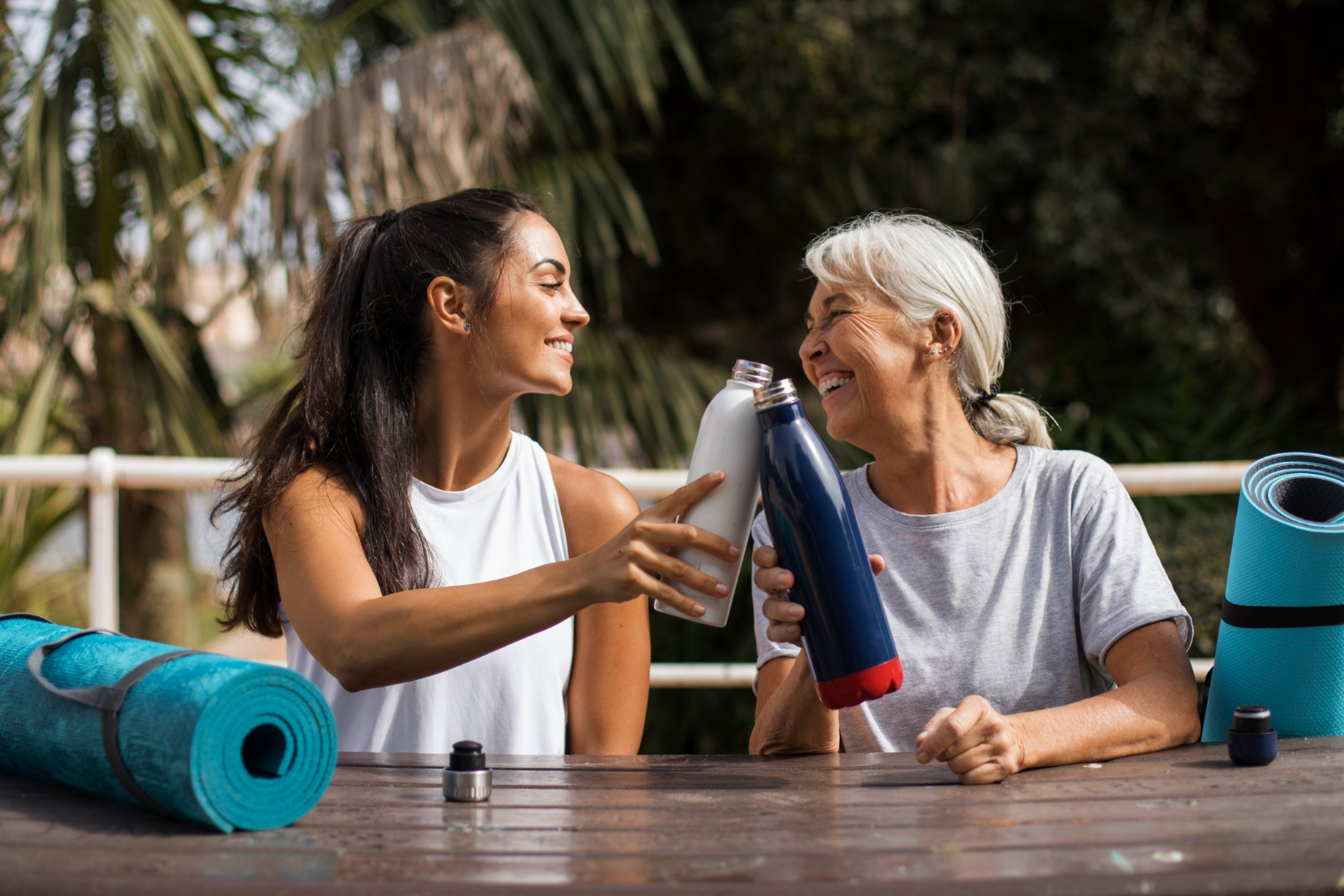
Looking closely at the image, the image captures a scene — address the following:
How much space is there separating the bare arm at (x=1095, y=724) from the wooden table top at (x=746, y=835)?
0.09 ft

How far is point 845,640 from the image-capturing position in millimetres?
1447

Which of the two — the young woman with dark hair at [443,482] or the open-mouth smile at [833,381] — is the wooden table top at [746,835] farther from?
the open-mouth smile at [833,381]

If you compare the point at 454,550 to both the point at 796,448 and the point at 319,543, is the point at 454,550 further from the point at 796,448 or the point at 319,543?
the point at 796,448

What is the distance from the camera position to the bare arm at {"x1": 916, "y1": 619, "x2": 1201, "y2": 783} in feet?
4.85

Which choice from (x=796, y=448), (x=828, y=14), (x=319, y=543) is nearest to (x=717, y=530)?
(x=796, y=448)

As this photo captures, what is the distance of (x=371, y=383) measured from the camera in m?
2.05

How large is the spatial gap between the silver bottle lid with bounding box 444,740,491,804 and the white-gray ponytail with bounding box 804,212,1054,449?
107cm

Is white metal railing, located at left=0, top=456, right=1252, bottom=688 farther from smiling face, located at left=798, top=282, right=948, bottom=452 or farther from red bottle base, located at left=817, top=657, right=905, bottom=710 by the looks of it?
red bottle base, located at left=817, top=657, right=905, bottom=710

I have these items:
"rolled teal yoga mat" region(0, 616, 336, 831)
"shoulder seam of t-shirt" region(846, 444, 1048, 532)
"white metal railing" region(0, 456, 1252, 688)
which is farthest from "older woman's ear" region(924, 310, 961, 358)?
"rolled teal yoga mat" region(0, 616, 336, 831)

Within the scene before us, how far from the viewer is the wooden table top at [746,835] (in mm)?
1068

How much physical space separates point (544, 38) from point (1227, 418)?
3.61 meters

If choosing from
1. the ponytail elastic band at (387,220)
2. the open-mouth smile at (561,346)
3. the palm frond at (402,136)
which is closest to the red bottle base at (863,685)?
the open-mouth smile at (561,346)

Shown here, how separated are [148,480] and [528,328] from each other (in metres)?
1.49

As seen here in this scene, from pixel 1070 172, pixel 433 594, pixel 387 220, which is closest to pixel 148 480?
pixel 387 220
